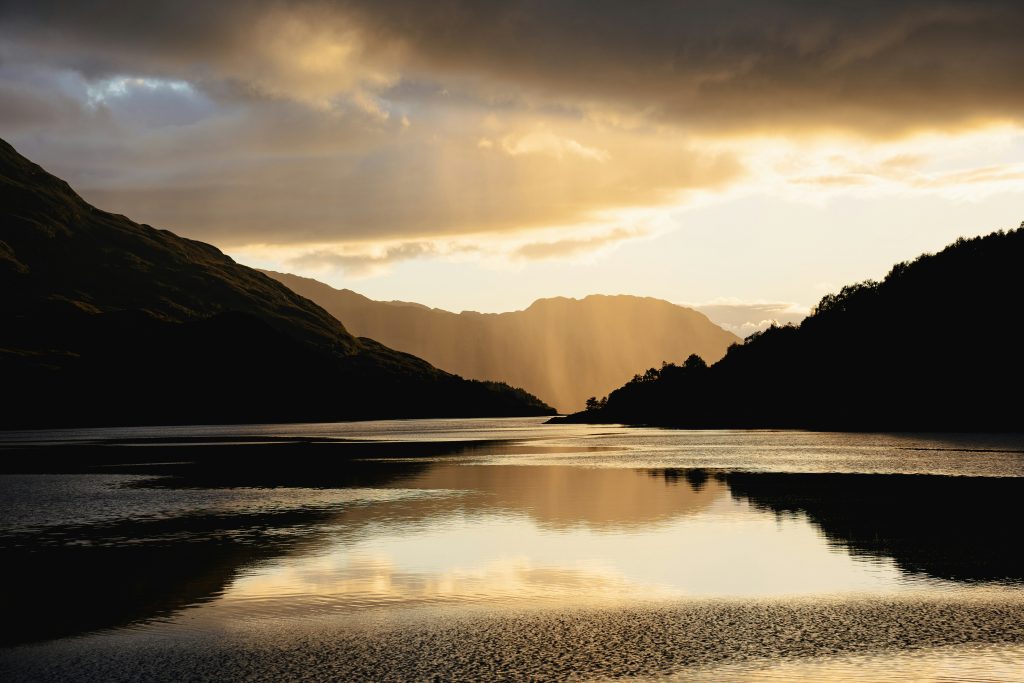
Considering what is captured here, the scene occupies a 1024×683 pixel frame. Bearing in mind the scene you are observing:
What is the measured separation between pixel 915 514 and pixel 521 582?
79.5 ft

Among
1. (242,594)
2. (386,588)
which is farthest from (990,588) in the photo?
(242,594)

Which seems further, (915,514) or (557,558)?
(915,514)

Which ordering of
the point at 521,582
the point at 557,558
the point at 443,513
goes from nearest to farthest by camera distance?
the point at 521,582
the point at 557,558
the point at 443,513

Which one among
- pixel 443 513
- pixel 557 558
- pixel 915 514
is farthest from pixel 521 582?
pixel 915 514

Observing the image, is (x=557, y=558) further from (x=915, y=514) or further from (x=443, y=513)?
(x=915, y=514)

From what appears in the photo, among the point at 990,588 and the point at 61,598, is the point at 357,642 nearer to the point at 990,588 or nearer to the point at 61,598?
the point at 61,598

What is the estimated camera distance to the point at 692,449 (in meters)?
114

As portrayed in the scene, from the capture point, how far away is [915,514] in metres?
44.4

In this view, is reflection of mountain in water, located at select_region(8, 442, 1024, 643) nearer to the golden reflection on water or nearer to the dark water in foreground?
the dark water in foreground

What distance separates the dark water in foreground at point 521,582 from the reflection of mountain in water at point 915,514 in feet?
0.71

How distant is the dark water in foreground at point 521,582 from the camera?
65.5 feet

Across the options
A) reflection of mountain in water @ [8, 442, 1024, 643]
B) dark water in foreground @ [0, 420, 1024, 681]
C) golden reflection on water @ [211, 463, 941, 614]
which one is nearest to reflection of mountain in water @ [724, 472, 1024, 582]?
reflection of mountain in water @ [8, 442, 1024, 643]

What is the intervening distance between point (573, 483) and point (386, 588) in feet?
128

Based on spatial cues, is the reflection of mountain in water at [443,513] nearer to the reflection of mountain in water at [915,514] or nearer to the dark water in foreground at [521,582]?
the reflection of mountain in water at [915,514]
